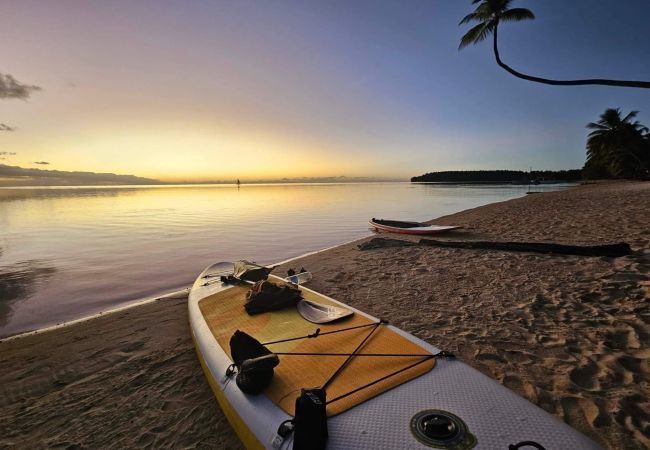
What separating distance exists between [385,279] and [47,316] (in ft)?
26.4

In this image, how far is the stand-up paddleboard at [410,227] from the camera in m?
13.6

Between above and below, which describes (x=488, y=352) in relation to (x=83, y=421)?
above

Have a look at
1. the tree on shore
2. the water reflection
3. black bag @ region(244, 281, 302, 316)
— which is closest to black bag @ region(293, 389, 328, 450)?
black bag @ region(244, 281, 302, 316)

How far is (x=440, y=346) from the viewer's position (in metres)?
4.50


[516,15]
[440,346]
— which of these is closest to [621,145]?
[516,15]

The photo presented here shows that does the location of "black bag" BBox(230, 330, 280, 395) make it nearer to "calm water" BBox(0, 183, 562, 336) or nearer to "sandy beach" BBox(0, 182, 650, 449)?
"sandy beach" BBox(0, 182, 650, 449)

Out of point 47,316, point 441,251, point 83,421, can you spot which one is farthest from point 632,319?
point 47,316

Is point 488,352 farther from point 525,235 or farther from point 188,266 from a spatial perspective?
point 188,266

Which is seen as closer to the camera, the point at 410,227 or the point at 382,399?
the point at 382,399

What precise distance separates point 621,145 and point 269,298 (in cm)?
6217

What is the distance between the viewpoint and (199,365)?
4.63 meters

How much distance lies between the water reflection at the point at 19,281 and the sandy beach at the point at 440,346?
2744mm

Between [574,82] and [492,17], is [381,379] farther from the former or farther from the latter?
[492,17]

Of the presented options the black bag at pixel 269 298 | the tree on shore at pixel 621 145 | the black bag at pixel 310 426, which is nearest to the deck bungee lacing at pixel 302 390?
the black bag at pixel 310 426
